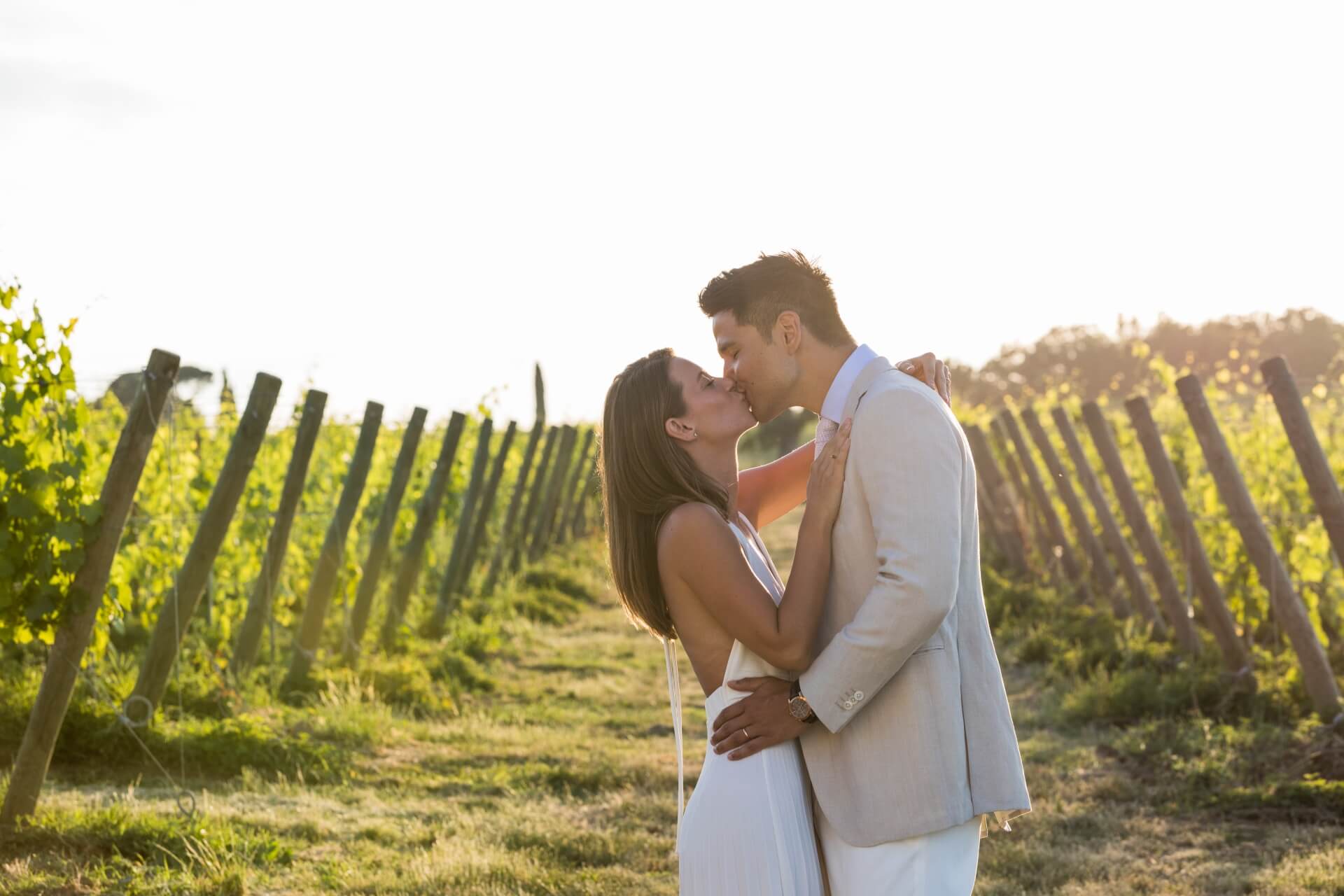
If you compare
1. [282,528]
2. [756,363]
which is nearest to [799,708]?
[756,363]

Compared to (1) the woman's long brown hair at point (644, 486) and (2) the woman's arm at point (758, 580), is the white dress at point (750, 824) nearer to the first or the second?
(2) the woman's arm at point (758, 580)

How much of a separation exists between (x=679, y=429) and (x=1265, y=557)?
4593 millimetres

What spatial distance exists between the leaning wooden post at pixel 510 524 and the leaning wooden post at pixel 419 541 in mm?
2753

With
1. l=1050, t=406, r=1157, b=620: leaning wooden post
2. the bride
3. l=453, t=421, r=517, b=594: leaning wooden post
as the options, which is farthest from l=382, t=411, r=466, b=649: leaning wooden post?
the bride

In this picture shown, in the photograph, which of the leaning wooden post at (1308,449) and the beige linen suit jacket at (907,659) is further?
the leaning wooden post at (1308,449)

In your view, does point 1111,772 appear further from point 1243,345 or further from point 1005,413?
point 1243,345

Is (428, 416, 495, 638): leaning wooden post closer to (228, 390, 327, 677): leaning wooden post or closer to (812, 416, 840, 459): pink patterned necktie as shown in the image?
(228, 390, 327, 677): leaning wooden post

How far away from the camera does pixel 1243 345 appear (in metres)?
12.3

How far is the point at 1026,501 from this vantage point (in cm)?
1312

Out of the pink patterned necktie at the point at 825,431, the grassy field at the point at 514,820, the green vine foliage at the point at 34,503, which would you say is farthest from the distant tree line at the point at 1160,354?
the green vine foliage at the point at 34,503

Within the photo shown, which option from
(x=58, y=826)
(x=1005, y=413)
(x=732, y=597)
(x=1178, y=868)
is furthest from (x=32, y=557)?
(x=1005, y=413)

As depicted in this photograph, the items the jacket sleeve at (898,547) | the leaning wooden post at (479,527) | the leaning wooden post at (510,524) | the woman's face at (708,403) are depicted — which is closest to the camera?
the jacket sleeve at (898,547)

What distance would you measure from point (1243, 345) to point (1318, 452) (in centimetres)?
736

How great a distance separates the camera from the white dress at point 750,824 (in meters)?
2.50
